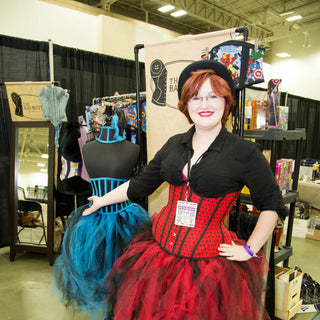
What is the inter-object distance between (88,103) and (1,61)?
116cm

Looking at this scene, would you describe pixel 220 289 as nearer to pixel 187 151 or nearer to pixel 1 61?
pixel 187 151

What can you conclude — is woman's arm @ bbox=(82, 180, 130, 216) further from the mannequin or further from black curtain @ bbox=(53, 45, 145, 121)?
black curtain @ bbox=(53, 45, 145, 121)

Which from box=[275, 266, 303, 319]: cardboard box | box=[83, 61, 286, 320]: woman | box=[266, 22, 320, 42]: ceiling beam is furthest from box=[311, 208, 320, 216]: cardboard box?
box=[266, 22, 320, 42]: ceiling beam

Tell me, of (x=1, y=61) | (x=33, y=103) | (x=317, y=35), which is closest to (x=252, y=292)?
(x=33, y=103)

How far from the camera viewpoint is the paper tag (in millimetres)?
1197

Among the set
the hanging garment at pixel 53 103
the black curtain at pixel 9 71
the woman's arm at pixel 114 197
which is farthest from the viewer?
the black curtain at pixel 9 71

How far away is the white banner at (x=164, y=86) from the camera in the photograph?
6.12 ft

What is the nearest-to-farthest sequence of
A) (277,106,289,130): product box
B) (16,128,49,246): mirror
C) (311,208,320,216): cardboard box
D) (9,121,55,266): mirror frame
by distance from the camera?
(277,106,289,130): product box → (9,121,55,266): mirror frame → (16,128,49,246): mirror → (311,208,320,216): cardboard box

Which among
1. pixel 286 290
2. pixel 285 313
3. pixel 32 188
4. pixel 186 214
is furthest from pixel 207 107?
pixel 32 188

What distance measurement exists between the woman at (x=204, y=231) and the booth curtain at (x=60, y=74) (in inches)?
109

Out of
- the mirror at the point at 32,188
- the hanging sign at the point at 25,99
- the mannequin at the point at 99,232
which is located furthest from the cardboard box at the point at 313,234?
the hanging sign at the point at 25,99

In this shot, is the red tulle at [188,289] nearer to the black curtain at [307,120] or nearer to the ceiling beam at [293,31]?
the black curtain at [307,120]

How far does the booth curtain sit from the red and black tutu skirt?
113 inches

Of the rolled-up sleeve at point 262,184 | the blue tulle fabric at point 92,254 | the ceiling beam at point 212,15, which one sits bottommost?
the blue tulle fabric at point 92,254
